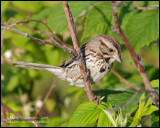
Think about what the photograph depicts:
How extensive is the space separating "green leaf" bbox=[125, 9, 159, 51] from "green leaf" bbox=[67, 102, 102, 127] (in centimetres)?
145

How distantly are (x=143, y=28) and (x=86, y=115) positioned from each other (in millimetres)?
1847

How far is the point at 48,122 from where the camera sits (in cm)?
407

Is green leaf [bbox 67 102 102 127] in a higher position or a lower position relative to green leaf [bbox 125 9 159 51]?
lower

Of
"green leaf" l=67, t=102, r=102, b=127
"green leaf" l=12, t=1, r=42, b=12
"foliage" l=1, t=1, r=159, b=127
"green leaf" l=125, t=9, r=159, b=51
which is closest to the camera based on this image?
"green leaf" l=67, t=102, r=102, b=127

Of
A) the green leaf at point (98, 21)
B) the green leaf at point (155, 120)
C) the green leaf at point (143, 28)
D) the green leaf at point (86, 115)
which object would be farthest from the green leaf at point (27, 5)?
the green leaf at point (155, 120)

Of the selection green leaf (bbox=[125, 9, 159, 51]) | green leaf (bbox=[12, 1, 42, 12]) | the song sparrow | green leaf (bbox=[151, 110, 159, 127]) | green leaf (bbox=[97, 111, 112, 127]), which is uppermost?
green leaf (bbox=[12, 1, 42, 12])

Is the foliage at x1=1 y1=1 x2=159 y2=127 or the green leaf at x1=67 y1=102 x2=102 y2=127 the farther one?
the foliage at x1=1 y1=1 x2=159 y2=127

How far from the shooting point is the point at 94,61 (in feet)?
13.1

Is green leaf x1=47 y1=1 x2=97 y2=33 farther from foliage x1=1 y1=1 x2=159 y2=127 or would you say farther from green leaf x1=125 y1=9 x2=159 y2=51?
green leaf x1=125 y1=9 x2=159 y2=51

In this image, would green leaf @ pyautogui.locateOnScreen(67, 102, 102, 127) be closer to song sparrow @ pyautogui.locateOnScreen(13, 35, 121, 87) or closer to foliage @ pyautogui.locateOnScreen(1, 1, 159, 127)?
foliage @ pyautogui.locateOnScreen(1, 1, 159, 127)

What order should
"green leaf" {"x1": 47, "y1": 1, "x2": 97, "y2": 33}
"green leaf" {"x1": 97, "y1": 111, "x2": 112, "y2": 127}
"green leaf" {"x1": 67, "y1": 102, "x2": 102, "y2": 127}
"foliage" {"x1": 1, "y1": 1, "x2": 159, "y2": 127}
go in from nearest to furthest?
"green leaf" {"x1": 97, "y1": 111, "x2": 112, "y2": 127}
"green leaf" {"x1": 67, "y1": 102, "x2": 102, "y2": 127}
"foliage" {"x1": 1, "y1": 1, "x2": 159, "y2": 127}
"green leaf" {"x1": 47, "y1": 1, "x2": 97, "y2": 33}

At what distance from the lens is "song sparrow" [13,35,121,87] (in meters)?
3.88

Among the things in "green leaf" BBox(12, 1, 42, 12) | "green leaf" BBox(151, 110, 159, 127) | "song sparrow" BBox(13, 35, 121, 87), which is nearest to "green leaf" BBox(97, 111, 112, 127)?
"green leaf" BBox(151, 110, 159, 127)

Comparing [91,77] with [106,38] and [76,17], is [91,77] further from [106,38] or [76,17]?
[76,17]
